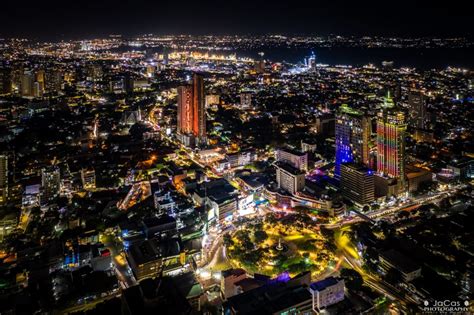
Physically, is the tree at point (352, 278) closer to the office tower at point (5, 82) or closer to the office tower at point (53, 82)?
the office tower at point (53, 82)

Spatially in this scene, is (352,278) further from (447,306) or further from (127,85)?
(127,85)

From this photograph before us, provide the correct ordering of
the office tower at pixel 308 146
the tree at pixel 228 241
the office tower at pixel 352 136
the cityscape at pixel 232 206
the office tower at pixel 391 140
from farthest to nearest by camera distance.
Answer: the office tower at pixel 308 146
the office tower at pixel 352 136
the office tower at pixel 391 140
the tree at pixel 228 241
the cityscape at pixel 232 206

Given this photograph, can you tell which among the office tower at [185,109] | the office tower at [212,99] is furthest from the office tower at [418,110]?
the office tower at [212,99]

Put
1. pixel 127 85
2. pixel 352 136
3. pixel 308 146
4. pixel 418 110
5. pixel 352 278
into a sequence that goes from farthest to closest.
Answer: pixel 127 85
pixel 418 110
pixel 308 146
pixel 352 136
pixel 352 278

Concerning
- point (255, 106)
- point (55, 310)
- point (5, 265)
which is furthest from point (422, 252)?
point (255, 106)

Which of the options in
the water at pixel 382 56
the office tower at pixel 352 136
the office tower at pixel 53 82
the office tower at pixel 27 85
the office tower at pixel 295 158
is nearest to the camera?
the office tower at pixel 352 136

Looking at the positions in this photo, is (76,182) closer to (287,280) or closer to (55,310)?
(55,310)

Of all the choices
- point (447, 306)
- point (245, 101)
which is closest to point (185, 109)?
point (245, 101)

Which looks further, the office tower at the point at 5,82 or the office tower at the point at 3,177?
the office tower at the point at 5,82
